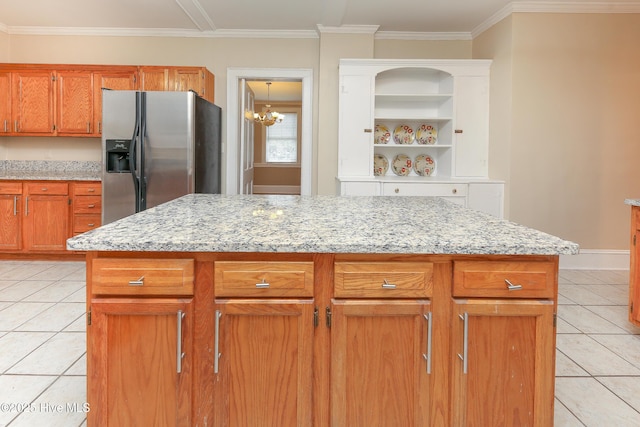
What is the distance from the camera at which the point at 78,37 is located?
201 inches

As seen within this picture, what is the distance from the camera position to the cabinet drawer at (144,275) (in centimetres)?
138

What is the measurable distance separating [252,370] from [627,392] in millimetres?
1839

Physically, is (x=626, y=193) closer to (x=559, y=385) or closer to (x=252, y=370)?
(x=559, y=385)

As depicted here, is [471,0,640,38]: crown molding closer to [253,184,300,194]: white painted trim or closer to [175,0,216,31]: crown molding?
[175,0,216,31]: crown molding

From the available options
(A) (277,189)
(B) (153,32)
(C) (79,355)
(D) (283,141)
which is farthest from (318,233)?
(D) (283,141)

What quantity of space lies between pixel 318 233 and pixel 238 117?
4.04 meters

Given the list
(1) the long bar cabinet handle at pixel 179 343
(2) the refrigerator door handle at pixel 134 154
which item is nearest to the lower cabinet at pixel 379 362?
(1) the long bar cabinet handle at pixel 179 343

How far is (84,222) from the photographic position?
4.63 meters

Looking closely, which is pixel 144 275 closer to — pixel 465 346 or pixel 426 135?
pixel 465 346

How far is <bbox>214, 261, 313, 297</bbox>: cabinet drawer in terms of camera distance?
1388 mm

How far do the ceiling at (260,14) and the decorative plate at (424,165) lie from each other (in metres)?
1.38

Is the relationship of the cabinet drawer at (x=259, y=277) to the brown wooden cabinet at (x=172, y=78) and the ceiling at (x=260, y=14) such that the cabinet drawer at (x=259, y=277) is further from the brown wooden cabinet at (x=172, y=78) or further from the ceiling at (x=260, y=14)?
the brown wooden cabinet at (x=172, y=78)

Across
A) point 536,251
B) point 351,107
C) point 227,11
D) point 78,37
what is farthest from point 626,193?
point 78,37

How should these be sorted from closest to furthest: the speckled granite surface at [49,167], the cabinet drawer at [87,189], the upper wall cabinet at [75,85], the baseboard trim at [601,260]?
the baseboard trim at [601,260]
the cabinet drawer at [87,189]
the upper wall cabinet at [75,85]
the speckled granite surface at [49,167]
